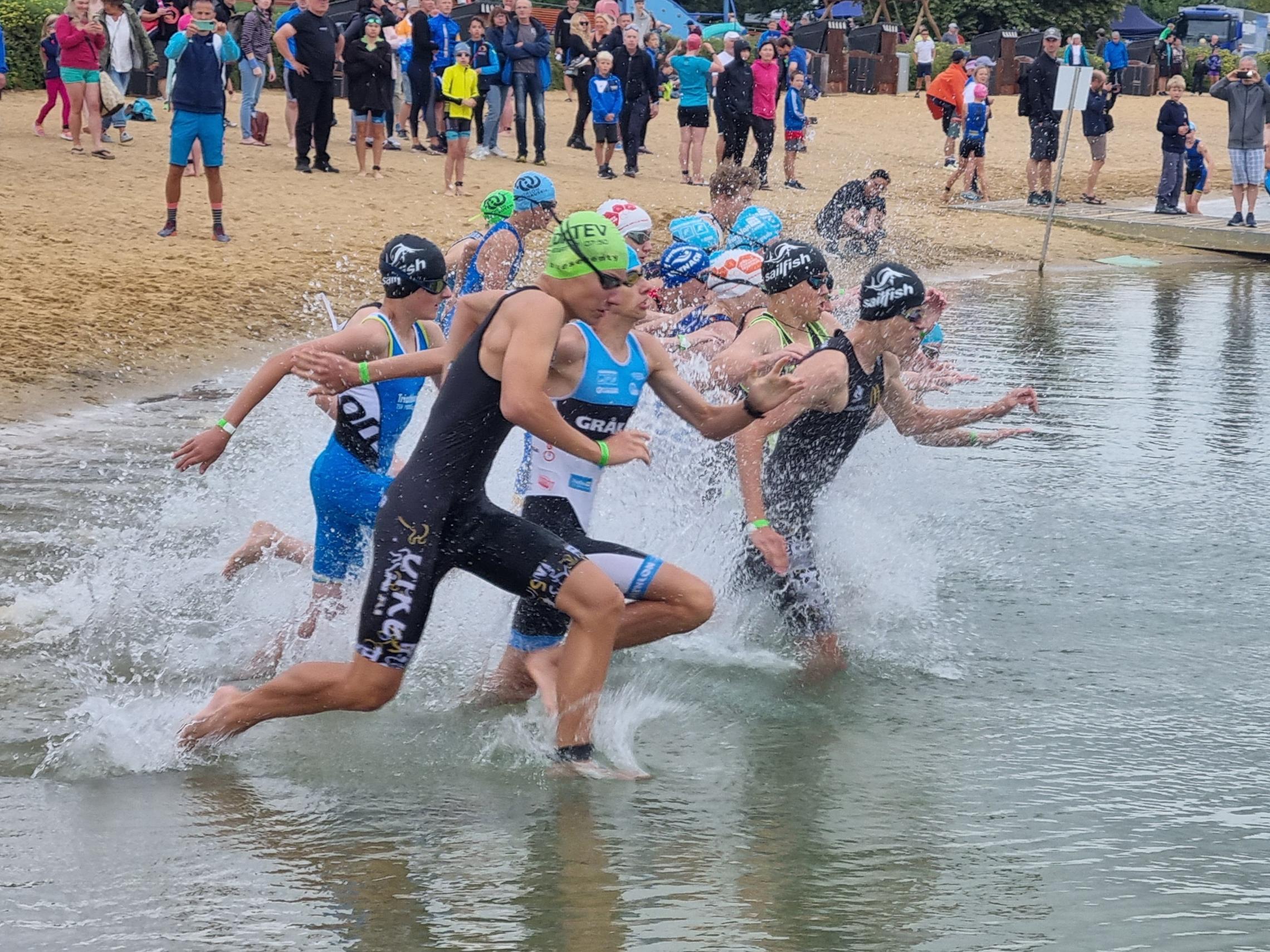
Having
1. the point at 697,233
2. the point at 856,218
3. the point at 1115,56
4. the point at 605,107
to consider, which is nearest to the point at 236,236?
the point at 856,218

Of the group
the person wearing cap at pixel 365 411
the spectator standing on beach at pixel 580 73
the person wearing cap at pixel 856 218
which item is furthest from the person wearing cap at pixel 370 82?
the person wearing cap at pixel 365 411

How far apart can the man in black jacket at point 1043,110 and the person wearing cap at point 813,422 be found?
1596 centimetres

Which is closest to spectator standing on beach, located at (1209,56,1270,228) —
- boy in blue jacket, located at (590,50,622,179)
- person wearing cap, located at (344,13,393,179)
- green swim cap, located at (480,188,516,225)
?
boy in blue jacket, located at (590,50,622,179)

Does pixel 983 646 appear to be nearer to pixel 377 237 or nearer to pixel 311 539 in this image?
pixel 311 539

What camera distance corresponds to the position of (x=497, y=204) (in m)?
8.83

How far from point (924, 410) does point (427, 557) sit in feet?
8.74

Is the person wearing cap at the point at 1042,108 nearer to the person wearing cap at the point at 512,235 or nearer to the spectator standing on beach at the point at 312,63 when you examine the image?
the spectator standing on beach at the point at 312,63

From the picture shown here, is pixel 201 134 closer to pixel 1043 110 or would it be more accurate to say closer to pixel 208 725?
pixel 208 725

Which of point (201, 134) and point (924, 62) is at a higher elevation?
point (924, 62)

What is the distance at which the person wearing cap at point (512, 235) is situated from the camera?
8.27 metres

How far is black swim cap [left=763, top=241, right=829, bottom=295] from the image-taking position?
6258mm

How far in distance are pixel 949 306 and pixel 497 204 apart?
8337 millimetres

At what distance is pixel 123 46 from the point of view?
60.3 ft

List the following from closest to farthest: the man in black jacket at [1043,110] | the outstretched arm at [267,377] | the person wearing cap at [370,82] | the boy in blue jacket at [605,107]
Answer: the outstretched arm at [267,377] → the person wearing cap at [370,82] → the boy in blue jacket at [605,107] → the man in black jacket at [1043,110]
